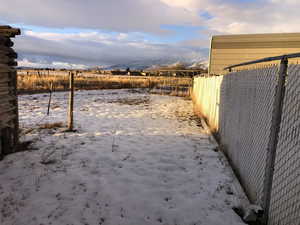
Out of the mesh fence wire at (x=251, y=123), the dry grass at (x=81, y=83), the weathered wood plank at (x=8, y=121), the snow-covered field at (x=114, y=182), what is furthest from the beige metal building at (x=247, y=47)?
the dry grass at (x=81, y=83)

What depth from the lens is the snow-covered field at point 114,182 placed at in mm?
2754

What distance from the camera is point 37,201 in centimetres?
299

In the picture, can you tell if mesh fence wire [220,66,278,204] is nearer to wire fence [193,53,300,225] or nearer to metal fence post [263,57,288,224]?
wire fence [193,53,300,225]

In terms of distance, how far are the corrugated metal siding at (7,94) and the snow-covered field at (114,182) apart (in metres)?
0.39

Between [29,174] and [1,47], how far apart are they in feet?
8.39

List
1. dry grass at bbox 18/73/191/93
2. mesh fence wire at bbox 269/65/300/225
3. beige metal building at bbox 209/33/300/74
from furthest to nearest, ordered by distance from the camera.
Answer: dry grass at bbox 18/73/191/93 < beige metal building at bbox 209/33/300/74 < mesh fence wire at bbox 269/65/300/225

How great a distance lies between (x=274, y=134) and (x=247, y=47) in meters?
10.3

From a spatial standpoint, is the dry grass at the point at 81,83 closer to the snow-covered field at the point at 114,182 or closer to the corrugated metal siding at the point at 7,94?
the corrugated metal siding at the point at 7,94

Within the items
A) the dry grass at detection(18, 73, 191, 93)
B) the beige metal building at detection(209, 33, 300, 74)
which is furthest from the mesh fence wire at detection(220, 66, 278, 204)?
the dry grass at detection(18, 73, 191, 93)

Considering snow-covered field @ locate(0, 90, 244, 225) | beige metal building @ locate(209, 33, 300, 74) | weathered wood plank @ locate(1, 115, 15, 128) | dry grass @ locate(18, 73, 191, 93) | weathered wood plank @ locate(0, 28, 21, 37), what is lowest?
snow-covered field @ locate(0, 90, 244, 225)

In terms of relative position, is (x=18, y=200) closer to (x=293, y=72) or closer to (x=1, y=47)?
(x=1, y=47)

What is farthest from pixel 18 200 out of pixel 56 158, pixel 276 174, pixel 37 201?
pixel 276 174

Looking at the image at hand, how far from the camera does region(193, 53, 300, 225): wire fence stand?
6.47ft

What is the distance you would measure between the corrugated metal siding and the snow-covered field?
1.29ft
